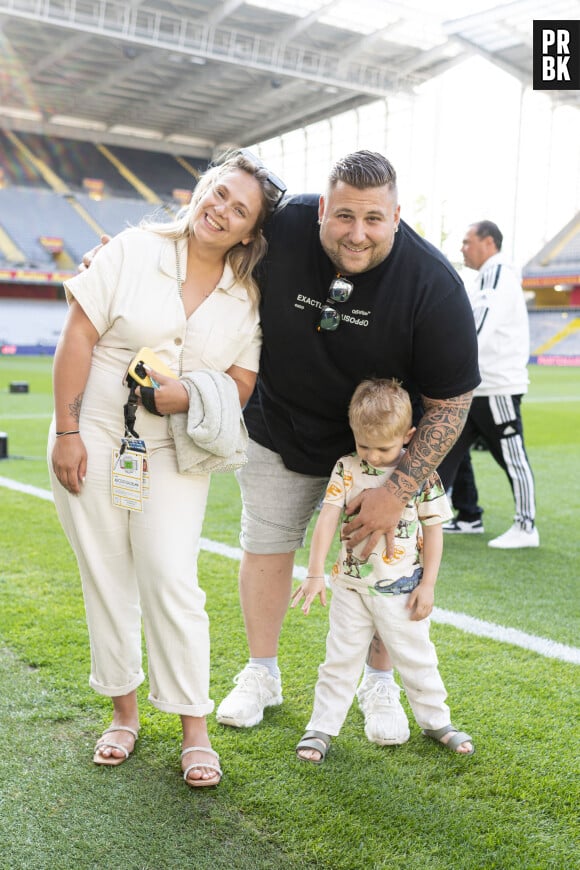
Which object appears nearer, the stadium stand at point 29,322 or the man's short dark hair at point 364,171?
the man's short dark hair at point 364,171

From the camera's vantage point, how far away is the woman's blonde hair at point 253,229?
97.7 inches

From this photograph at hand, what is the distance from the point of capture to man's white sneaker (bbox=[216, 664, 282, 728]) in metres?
2.81

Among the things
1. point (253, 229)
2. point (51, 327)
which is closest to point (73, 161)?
point (51, 327)

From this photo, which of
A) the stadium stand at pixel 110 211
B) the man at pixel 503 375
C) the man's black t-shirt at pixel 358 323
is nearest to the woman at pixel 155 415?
the man's black t-shirt at pixel 358 323

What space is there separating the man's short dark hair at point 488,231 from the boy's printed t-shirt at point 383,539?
345 cm

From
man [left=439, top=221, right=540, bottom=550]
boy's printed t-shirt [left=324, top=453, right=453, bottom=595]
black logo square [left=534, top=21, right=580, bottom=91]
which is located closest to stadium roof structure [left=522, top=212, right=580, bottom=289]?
black logo square [left=534, top=21, right=580, bottom=91]

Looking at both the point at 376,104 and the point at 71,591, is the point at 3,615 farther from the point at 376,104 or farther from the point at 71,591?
the point at 376,104

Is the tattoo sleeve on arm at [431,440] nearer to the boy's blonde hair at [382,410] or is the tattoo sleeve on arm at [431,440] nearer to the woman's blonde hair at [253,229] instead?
the boy's blonde hair at [382,410]

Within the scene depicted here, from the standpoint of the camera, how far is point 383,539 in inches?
103

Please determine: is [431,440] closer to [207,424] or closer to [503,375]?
[207,424]

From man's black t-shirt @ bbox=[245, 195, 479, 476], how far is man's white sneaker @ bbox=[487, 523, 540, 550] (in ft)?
9.81

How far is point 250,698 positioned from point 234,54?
3426cm

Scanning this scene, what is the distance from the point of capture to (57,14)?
99.9 feet

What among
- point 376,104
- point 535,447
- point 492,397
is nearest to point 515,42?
point 376,104
